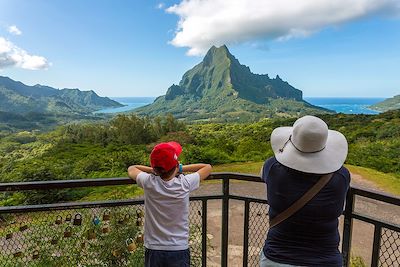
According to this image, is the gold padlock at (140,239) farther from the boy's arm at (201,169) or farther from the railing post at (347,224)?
the railing post at (347,224)

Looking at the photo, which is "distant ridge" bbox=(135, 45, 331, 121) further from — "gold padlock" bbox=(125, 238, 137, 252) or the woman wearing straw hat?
the woman wearing straw hat

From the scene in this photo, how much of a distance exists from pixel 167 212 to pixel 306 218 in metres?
0.70

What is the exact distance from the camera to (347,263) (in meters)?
1.87

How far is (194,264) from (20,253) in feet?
4.11

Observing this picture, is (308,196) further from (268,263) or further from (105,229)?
(105,229)

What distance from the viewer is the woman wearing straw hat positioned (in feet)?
4.05

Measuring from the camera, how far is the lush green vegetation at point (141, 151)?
1134 cm

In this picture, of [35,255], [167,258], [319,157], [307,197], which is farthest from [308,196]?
[35,255]

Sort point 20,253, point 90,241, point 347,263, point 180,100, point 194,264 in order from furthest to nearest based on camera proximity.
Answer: point 180,100 → point 194,264 → point 90,241 → point 20,253 → point 347,263

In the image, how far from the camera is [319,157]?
1.27 meters

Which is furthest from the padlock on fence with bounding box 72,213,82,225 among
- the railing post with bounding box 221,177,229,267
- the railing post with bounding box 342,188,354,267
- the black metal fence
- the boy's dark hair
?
the railing post with bounding box 342,188,354,267

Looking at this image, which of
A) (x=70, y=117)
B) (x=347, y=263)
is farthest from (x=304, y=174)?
(x=70, y=117)

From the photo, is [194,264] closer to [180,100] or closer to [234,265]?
[234,265]

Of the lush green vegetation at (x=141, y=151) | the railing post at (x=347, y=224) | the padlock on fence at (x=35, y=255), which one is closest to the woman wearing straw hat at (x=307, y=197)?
the railing post at (x=347, y=224)
